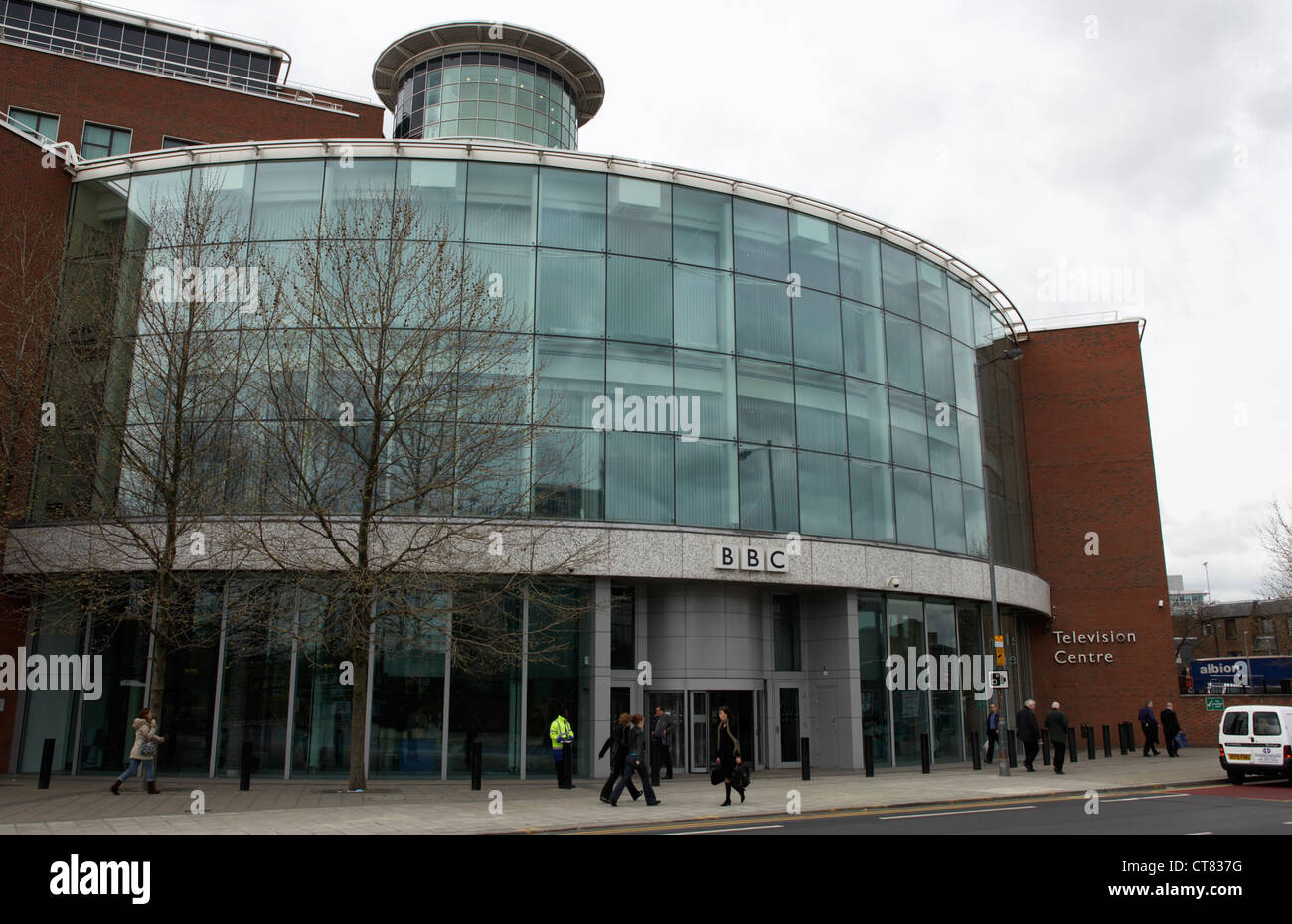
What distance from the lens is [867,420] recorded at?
89.5 ft

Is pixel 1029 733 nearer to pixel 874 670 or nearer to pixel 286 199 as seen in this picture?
pixel 874 670

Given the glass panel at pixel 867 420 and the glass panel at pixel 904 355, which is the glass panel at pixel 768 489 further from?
the glass panel at pixel 904 355

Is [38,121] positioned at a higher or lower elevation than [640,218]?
higher

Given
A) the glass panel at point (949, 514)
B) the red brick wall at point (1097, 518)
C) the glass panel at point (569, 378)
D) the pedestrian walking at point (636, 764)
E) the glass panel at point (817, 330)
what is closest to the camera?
the pedestrian walking at point (636, 764)

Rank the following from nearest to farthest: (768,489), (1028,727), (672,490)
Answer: (672,490)
(1028,727)
(768,489)

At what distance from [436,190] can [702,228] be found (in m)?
6.70

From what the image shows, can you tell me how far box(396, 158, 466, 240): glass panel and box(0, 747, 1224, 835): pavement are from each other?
12.6 m

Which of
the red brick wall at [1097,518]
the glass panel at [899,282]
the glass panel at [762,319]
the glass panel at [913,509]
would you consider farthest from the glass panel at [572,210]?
the red brick wall at [1097,518]

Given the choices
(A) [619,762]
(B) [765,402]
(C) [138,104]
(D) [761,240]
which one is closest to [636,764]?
(A) [619,762]

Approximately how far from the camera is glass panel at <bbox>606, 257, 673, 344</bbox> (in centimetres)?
2423

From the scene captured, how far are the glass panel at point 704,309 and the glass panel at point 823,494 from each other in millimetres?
3667

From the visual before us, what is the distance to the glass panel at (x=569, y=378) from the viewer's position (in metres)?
23.1
